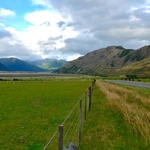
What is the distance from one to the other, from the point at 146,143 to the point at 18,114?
685 inches

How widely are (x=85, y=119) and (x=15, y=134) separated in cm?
643

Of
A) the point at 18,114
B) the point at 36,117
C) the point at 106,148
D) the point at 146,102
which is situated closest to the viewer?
the point at 106,148

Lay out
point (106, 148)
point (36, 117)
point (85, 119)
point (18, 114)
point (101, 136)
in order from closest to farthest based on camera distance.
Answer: point (106, 148) < point (101, 136) < point (85, 119) < point (36, 117) < point (18, 114)

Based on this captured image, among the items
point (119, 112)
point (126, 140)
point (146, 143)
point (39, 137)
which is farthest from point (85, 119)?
point (146, 143)

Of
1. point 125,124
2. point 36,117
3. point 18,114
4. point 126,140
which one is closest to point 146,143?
point 126,140

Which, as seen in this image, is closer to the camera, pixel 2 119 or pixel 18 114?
pixel 2 119

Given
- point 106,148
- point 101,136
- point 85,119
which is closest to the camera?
point 106,148

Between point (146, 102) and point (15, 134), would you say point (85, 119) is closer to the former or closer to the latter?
point (15, 134)

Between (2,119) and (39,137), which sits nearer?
(39,137)

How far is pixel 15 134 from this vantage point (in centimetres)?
1975

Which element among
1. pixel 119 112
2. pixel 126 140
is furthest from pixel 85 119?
pixel 126 140

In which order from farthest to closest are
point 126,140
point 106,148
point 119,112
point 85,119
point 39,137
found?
1. point 119,112
2. point 85,119
3. point 39,137
4. point 126,140
5. point 106,148

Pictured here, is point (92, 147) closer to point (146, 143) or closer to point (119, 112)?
point (146, 143)

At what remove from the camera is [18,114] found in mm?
28594
